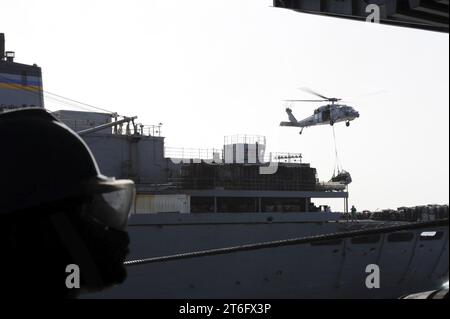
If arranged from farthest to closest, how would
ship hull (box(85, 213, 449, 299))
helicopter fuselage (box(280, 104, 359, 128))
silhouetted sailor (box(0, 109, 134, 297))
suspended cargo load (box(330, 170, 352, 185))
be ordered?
1. helicopter fuselage (box(280, 104, 359, 128))
2. suspended cargo load (box(330, 170, 352, 185))
3. ship hull (box(85, 213, 449, 299))
4. silhouetted sailor (box(0, 109, 134, 297))

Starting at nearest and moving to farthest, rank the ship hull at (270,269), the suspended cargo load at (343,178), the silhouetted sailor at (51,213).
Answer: the silhouetted sailor at (51,213)
the ship hull at (270,269)
the suspended cargo load at (343,178)

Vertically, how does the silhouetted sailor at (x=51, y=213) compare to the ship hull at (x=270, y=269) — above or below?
above

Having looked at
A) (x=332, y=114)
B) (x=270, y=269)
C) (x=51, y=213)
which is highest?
(x=332, y=114)

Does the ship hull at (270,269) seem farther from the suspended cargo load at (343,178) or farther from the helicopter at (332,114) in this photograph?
the helicopter at (332,114)

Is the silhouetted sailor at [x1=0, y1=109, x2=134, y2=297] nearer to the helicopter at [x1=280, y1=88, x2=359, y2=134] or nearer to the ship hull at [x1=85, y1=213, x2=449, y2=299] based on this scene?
the ship hull at [x1=85, y1=213, x2=449, y2=299]

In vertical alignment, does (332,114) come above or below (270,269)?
above

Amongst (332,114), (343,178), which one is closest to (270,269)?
(343,178)

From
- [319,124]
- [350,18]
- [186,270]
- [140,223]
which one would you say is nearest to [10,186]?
[350,18]

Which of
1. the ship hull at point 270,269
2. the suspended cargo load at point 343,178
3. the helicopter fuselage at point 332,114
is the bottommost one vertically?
the ship hull at point 270,269

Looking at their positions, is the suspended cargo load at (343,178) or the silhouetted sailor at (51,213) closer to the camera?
the silhouetted sailor at (51,213)

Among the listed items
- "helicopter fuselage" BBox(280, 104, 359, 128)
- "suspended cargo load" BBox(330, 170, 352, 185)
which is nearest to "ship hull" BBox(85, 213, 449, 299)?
"suspended cargo load" BBox(330, 170, 352, 185)

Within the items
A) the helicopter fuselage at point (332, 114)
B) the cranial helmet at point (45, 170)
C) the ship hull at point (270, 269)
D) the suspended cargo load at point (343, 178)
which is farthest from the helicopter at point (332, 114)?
the cranial helmet at point (45, 170)

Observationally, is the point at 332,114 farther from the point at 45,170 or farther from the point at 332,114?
the point at 45,170

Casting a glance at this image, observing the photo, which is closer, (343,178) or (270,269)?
(270,269)
